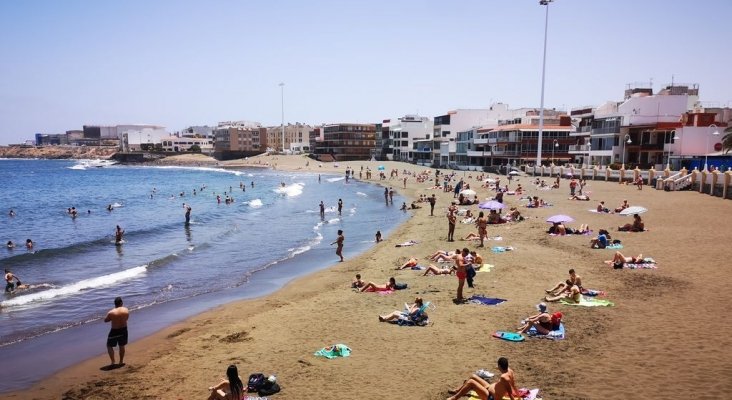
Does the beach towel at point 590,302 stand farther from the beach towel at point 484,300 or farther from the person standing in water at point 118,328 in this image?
Result: the person standing in water at point 118,328

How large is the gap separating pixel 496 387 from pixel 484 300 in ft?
19.8

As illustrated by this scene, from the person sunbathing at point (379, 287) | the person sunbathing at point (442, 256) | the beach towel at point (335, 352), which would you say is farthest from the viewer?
the person sunbathing at point (442, 256)

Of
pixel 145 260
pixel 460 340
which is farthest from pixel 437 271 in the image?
pixel 145 260

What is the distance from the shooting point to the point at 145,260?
2522 centimetres

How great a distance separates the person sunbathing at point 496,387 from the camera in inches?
309

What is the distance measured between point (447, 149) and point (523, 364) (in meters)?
84.4

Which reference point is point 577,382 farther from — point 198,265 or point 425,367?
point 198,265

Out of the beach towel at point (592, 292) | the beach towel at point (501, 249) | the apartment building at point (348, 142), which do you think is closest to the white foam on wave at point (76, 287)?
the beach towel at point (501, 249)

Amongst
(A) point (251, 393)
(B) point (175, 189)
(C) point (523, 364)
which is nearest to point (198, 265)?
(A) point (251, 393)

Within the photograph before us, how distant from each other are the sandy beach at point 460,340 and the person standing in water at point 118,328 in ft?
1.33

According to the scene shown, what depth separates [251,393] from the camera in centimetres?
917

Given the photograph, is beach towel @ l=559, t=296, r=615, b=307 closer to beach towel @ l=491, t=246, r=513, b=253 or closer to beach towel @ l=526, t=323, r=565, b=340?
beach towel @ l=526, t=323, r=565, b=340

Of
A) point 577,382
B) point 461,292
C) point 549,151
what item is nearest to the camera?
point 577,382

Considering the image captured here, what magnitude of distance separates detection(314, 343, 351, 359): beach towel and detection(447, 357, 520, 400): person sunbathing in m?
3.22
